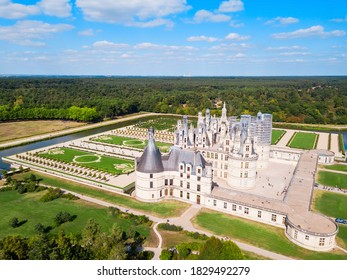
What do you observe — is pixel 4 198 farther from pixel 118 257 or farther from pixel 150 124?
pixel 150 124

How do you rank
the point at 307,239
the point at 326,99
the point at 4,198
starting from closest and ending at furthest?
the point at 307,239 < the point at 4,198 < the point at 326,99

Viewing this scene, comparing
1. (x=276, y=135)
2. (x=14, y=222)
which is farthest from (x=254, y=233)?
(x=276, y=135)

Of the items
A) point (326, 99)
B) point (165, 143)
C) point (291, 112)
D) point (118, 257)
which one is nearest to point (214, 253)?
point (118, 257)

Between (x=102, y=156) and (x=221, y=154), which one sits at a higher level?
(x=221, y=154)

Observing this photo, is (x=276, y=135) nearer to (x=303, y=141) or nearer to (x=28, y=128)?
(x=303, y=141)

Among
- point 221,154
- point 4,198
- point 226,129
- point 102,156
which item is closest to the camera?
point 4,198

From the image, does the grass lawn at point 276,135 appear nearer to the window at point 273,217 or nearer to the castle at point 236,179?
the castle at point 236,179

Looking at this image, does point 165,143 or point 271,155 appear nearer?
point 271,155

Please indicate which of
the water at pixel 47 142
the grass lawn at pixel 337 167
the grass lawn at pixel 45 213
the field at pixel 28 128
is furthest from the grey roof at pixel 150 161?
the field at pixel 28 128
